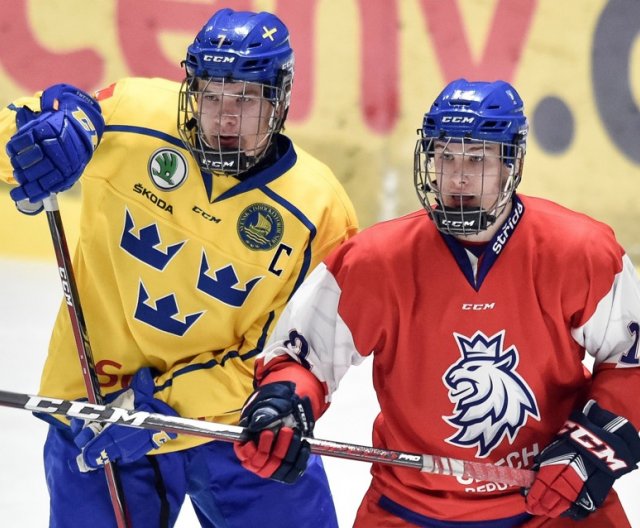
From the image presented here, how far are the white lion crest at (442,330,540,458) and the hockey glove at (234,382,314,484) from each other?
0.29 meters

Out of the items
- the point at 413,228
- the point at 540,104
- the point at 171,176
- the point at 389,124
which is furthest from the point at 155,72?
the point at 413,228

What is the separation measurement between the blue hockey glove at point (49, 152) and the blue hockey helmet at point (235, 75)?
21cm

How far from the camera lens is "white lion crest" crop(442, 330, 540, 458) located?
8.35 feet

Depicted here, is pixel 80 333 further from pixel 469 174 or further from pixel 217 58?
pixel 469 174

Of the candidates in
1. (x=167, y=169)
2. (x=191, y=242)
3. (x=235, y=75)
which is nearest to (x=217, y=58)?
(x=235, y=75)

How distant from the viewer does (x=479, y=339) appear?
8.34ft

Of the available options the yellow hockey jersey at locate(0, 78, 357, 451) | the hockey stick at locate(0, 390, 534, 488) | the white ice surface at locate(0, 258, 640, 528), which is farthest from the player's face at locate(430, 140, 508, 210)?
the white ice surface at locate(0, 258, 640, 528)

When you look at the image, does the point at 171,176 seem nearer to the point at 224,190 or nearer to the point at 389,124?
the point at 224,190

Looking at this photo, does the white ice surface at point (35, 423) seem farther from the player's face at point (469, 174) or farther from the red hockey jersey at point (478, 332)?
the player's face at point (469, 174)

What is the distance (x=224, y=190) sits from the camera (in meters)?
2.83

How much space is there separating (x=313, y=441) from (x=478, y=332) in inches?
14.8

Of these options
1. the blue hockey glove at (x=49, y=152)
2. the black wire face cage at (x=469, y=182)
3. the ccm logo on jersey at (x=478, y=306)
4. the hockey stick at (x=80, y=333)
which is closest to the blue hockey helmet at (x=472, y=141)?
the black wire face cage at (x=469, y=182)

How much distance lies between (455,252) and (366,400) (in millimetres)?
1777

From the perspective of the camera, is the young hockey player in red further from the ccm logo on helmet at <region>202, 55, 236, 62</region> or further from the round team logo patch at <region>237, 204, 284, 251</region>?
the ccm logo on helmet at <region>202, 55, 236, 62</region>
